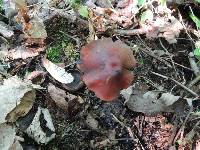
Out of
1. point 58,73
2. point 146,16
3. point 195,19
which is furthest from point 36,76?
point 195,19

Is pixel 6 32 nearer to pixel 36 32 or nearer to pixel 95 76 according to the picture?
pixel 36 32

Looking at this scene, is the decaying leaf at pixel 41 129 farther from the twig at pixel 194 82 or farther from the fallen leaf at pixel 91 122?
the twig at pixel 194 82

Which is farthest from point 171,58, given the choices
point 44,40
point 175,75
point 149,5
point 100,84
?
point 44,40

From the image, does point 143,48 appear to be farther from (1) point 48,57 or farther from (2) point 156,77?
(1) point 48,57

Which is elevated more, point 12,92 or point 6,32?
point 6,32

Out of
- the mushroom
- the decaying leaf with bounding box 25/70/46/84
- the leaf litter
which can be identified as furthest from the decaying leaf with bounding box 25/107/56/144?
the mushroom

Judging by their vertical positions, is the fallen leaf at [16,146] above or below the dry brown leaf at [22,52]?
below

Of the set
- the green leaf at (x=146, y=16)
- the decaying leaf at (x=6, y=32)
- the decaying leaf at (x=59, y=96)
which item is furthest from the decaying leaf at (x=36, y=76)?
the green leaf at (x=146, y=16)
